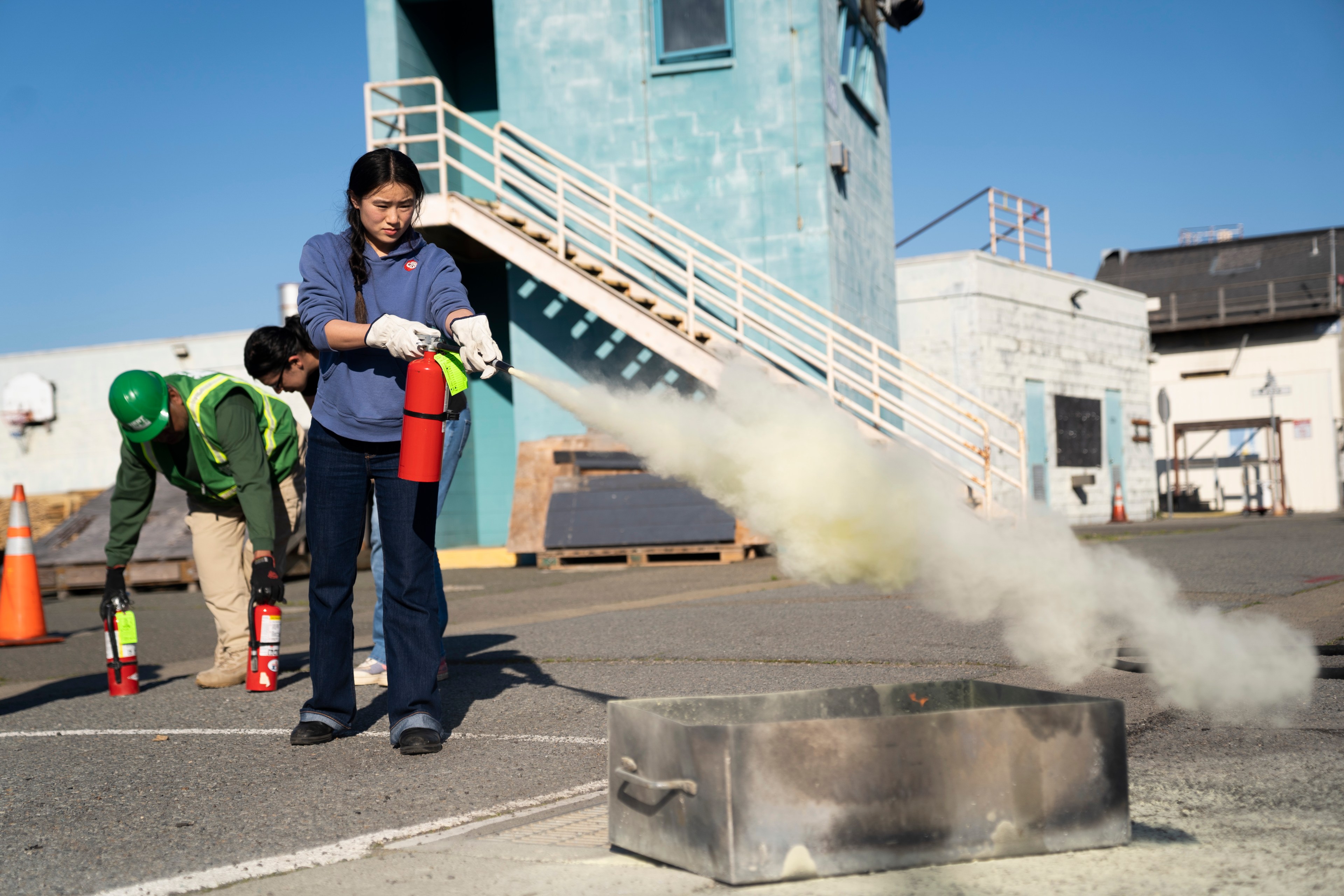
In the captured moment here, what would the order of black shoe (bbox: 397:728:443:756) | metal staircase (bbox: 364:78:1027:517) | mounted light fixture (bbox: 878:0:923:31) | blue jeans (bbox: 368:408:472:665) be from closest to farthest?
black shoe (bbox: 397:728:443:756) → blue jeans (bbox: 368:408:472:665) → metal staircase (bbox: 364:78:1027:517) → mounted light fixture (bbox: 878:0:923:31)

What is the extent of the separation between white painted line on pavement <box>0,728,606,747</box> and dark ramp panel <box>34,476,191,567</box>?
29.6 ft

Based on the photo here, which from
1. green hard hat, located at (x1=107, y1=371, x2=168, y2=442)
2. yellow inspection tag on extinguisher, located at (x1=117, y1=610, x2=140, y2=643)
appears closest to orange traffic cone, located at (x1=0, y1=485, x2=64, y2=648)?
yellow inspection tag on extinguisher, located at (x1=117, y1=610, x2=140, y2=643)

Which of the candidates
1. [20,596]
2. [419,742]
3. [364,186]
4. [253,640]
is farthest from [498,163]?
[419,742]

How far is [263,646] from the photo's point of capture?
17.8 ft

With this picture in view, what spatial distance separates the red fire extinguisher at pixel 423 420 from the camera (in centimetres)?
372

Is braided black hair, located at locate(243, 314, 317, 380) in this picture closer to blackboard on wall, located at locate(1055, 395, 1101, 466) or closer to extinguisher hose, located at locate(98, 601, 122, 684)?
extinguisher hose, located at locate(98, 601, 122, 684)

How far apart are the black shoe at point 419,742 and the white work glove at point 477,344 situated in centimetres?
129

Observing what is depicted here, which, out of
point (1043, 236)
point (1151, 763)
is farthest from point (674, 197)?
point (1151, 763)

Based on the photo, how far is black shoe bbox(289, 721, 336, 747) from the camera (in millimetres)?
4129

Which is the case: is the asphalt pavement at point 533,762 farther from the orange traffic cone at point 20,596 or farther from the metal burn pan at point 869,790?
the orange traffic cone at point 20,596

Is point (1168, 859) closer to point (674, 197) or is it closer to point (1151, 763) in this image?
point (1151, 763)

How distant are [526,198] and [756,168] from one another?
3.36 meters

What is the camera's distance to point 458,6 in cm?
1736

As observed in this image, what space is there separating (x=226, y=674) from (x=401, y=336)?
9.81 feet
